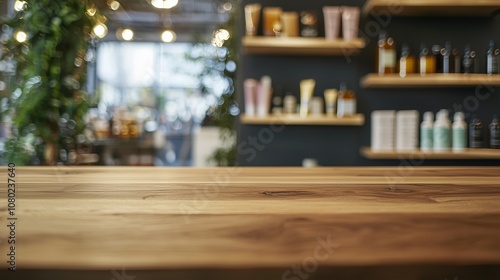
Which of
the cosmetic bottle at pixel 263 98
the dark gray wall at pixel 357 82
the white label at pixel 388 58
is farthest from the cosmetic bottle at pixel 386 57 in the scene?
the cosmetic bottle at pixel 263 98

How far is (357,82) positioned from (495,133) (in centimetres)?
90

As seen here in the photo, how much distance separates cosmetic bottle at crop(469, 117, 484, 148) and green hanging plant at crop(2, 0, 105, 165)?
7.77ft

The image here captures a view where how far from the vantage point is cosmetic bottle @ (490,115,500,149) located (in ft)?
10.2

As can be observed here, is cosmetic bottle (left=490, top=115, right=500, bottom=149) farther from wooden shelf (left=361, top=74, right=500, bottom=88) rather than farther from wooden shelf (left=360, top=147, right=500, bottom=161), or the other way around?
wooden shelf (left=361, top=74, right=500, bottom=88)

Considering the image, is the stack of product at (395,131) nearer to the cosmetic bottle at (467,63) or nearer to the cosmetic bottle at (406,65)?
the cosmetic bottle at (406,65)

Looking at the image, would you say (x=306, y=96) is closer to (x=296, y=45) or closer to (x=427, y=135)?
(x=296, y=45)

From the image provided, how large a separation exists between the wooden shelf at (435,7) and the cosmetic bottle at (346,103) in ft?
1.72

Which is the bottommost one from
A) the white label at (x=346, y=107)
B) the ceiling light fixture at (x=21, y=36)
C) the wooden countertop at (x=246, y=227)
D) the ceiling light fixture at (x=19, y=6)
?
the wooden countertop at (x=246, y=227)

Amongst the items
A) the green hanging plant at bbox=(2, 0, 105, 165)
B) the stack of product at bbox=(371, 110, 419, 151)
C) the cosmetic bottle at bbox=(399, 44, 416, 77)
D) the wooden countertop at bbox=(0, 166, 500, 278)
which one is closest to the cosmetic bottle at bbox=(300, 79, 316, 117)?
the stack of product at bbox=(371, 110, 419, 151)

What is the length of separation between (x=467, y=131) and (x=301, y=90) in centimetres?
108

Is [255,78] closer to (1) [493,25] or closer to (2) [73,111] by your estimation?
(2) [73,111]

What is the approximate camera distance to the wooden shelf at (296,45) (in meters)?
2.98

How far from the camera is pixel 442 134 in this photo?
304 cm

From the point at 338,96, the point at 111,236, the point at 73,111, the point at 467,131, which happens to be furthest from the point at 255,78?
the point at 111,236
